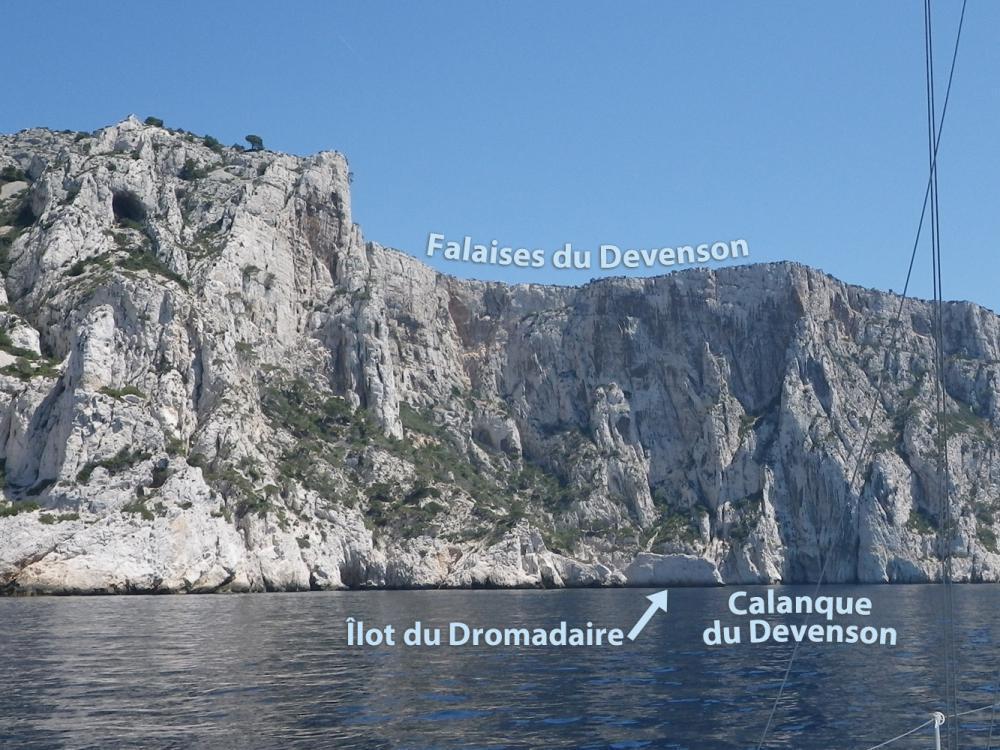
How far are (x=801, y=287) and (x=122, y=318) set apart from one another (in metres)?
130

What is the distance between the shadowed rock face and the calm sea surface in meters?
38.8

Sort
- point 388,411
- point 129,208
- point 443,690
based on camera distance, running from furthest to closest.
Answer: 1. point 388,411
2. point 129,208
3. point 443,690

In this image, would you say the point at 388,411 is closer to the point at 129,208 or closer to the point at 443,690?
the point at 129,208

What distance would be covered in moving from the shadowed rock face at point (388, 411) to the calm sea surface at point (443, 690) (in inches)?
1526

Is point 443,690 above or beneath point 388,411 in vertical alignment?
beneath

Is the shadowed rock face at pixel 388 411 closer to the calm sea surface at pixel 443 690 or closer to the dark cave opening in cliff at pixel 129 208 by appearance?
the dark cave opening in cliff at pixel 129 208

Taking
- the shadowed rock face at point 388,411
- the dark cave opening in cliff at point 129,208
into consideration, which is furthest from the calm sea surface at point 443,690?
the dark cave opening in cliff at point 129,208

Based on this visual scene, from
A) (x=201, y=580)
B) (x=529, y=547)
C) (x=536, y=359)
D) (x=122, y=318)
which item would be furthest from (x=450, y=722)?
(x=536, y=359)

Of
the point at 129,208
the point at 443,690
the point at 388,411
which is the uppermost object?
the point at 129,208

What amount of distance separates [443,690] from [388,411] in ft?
411

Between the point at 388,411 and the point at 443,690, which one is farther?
the point at 388,411

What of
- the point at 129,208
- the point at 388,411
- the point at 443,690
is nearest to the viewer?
the point at 443,690

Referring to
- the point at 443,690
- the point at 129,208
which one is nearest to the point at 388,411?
the point at 129,208

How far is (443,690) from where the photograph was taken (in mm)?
29391
